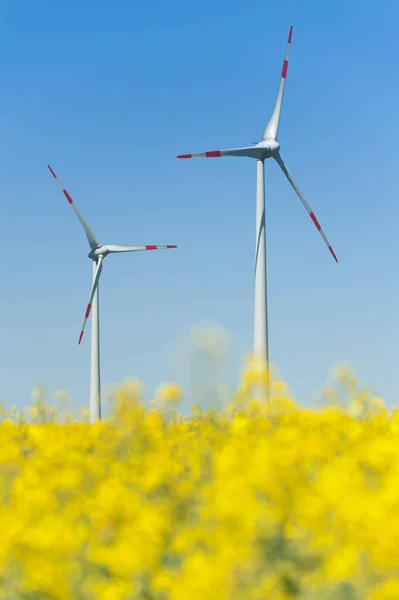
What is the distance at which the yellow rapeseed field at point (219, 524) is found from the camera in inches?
238

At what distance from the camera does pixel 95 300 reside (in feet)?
105

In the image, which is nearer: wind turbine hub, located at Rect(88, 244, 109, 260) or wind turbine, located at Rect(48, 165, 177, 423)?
wind turbine, located at Rect(48, 165, 177, 423)

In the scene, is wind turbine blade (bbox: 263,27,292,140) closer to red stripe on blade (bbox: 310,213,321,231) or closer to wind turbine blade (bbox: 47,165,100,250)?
red stripe on blade (bbox: 310,213,321,231)

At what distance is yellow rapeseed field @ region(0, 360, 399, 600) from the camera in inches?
238

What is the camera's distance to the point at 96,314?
31.4 metres

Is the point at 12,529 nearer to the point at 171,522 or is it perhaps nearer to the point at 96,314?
the point at 171,522

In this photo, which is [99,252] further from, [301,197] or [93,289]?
[301,197]

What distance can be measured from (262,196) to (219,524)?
16.8 metres

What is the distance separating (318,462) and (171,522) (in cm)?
171

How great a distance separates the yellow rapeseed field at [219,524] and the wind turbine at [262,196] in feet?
29.9

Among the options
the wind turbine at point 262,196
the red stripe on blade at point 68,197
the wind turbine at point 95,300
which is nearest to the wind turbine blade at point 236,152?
the wind turbine at point 262,196

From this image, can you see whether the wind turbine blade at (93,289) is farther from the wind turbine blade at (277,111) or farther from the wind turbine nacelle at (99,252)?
the wind turbine blade at (277,111)

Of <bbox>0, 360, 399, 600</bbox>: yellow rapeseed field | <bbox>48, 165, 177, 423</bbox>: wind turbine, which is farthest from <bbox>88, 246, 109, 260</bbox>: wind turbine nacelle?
<bbox>0, 360, 399, 600</bbox>: yellow rapeseed field

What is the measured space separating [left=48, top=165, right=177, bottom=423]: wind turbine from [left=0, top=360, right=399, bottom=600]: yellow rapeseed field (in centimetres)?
1868
